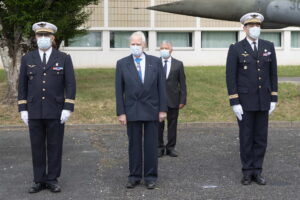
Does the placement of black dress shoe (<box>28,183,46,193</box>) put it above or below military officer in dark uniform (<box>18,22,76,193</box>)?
below

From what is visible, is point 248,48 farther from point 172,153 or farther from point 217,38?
point 217,38

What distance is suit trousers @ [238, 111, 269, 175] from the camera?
19.0 feet

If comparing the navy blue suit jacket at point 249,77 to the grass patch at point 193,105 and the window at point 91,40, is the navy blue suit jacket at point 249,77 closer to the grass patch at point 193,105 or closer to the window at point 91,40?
the grass patch at point 193,105

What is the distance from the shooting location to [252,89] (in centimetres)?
571

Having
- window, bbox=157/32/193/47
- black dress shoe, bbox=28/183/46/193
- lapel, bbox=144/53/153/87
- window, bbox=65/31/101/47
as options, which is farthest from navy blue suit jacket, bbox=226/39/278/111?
window, bbox=157/32/193/47

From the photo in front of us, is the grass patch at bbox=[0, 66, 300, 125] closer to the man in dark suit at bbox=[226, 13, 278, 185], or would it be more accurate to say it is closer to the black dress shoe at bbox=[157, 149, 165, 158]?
the black dress shoe at bbox=[157, 149, 165, 158]

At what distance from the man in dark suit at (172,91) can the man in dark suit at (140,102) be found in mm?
1719

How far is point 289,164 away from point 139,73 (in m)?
2.65

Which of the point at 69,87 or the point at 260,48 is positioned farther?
the point at 260,48

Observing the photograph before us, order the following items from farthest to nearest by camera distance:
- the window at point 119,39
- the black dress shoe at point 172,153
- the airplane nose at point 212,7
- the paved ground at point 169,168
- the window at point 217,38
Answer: the window at point 217,38 → the window at point 119,39 → the airplane nose at point 212,7 → the black dress shoe at point 172,153 → the paved ground at point 169,168

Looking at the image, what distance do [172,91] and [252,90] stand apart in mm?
1874

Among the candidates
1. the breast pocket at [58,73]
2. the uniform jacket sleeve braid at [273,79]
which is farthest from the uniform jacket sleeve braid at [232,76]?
the breast pocket at [58,73]

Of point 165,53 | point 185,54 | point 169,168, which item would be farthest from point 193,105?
point 185,54

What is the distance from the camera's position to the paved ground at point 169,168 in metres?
5.32
